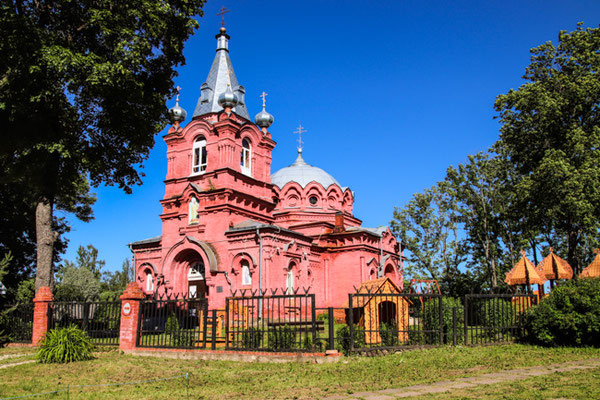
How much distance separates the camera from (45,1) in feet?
55.2

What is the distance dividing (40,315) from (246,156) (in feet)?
48.5

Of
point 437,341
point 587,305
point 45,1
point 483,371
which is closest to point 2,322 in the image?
point 45,1

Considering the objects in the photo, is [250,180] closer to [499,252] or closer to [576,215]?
[576,215]

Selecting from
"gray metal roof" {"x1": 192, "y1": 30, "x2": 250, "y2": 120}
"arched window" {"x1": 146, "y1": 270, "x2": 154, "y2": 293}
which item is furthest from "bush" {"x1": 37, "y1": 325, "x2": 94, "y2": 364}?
"gray metal roof" {"x1": 192, "y1": 30, "x2": 250, "y2": 120}

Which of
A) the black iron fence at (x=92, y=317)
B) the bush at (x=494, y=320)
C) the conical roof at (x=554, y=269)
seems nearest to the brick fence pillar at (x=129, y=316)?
the black iron fence at (x=92, y=317)

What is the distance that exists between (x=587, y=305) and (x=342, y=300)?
54.0 feet

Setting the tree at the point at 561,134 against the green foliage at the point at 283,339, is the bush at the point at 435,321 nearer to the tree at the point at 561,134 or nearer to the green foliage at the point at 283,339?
the green foliage at the point at 283,339

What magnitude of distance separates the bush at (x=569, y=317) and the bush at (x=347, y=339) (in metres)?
5.14

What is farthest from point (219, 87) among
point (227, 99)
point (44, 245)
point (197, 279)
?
point (44, 245)

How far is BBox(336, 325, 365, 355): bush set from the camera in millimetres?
12344

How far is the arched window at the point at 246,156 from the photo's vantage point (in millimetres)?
27883

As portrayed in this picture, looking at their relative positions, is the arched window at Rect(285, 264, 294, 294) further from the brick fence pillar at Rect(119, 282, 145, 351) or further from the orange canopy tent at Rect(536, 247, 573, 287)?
the orange canopy tent at Rect(536, 247, 573, 287)

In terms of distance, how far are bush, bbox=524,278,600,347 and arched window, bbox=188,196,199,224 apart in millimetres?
17100

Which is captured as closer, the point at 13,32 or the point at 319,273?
the point at 13,32
